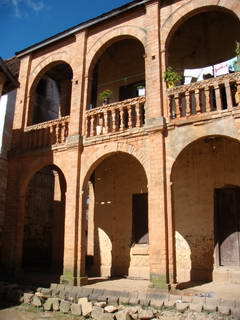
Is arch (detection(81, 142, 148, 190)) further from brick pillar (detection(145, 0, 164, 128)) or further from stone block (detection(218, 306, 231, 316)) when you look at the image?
stone block (detection(218, 306, 231, 316))

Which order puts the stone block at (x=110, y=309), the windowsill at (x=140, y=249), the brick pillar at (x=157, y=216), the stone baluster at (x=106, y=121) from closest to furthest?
the stone block at (x=110, y=309)
the brick pillar at (x=157, y=216)
the stone baluster at (x=106, y=121)
the windowsill at (x=140, y=249)

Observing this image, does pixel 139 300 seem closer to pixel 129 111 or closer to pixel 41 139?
pixel 129 111

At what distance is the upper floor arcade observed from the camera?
30.7ft

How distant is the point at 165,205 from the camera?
873 centimetres

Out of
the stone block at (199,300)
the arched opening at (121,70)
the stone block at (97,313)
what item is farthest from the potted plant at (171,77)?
Result: the stone block at (97,313)

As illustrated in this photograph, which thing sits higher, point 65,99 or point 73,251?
point 65,99

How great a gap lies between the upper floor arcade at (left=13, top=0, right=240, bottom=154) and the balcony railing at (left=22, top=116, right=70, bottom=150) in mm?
25

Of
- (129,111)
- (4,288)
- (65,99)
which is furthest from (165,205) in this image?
(65,99)

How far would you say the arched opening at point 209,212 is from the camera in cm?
992

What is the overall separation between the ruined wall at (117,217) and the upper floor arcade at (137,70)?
2.02 m

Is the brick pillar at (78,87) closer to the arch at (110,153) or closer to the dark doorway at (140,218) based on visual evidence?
the arch at (110,153)

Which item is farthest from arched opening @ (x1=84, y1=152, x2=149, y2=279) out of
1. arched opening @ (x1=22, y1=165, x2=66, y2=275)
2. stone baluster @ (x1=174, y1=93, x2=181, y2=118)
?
stone baluster @ (x1=174, y1=93, x2=181, y2=118)

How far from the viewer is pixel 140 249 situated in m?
11.4

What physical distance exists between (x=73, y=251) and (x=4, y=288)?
2310 mm
